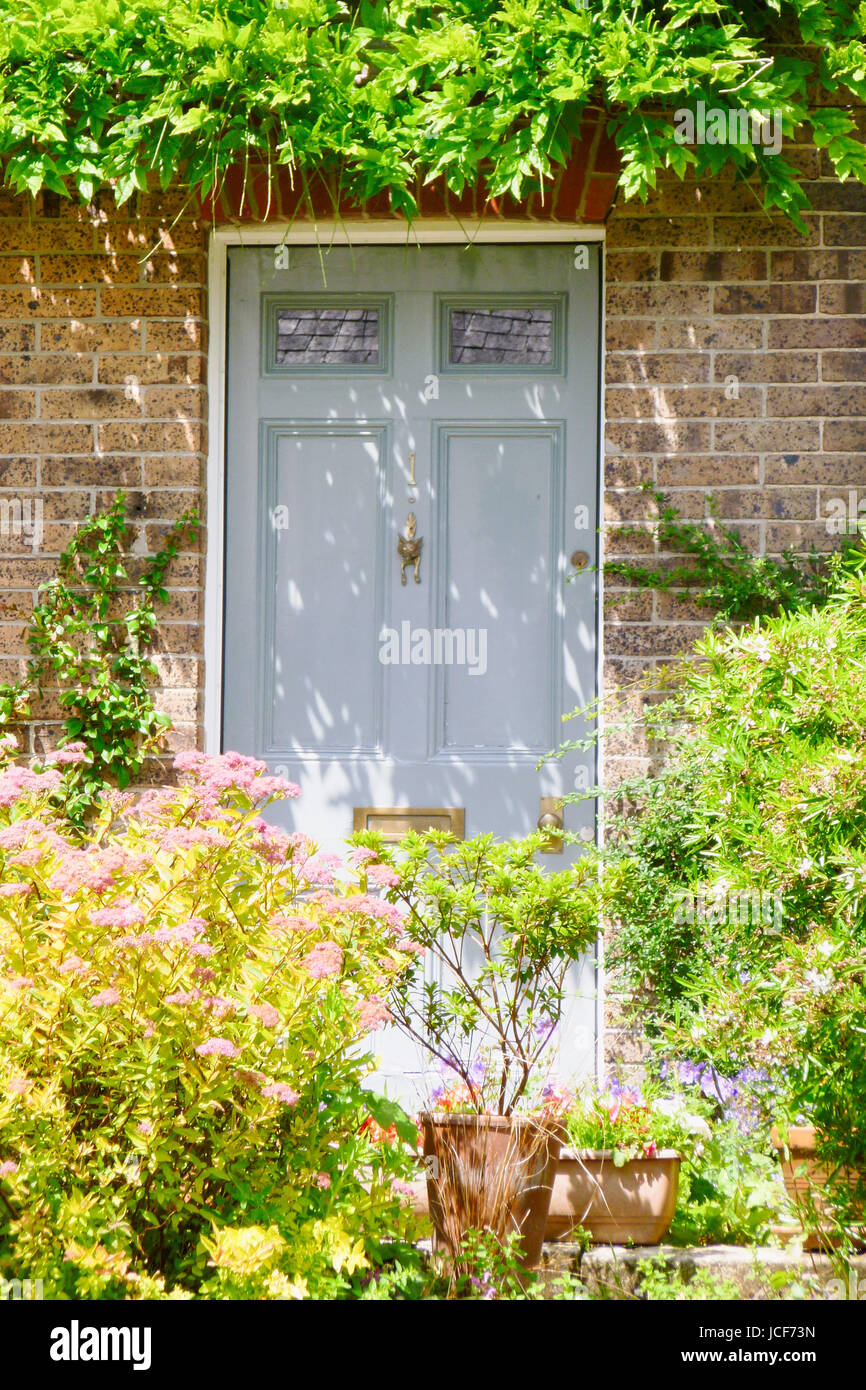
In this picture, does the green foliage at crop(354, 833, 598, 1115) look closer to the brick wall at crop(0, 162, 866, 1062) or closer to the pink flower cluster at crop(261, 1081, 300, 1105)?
the pink flower cluster at crop(261, 1081, 300, 1105)

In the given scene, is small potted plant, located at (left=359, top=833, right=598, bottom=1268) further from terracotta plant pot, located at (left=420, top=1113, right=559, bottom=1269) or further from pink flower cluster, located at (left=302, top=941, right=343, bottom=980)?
pink flower cluster, located at (left=302, top=941, right=343, bottom=980)

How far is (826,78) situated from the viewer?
3264mm

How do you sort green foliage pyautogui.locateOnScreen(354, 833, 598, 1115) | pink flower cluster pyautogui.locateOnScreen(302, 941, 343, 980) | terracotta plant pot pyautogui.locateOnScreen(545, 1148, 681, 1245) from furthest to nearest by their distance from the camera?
terracotta plant pot pyautogui.locateOnScreen(545, 1148, 681, 1245) → green foliage pyautogui.locateOnScreen(354, 833, 598, 1115) → pink flower cluster pyautogui.locateOnScreen(302, 941, 343, 980)

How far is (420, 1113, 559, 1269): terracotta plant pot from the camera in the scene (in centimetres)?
239

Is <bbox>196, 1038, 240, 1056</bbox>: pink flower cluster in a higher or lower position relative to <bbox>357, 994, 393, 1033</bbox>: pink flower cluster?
higher

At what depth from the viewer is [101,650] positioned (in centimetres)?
357

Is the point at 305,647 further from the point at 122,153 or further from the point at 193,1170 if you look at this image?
the point at 193,1170

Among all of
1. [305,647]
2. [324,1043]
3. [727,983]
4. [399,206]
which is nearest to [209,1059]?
[324,1043]

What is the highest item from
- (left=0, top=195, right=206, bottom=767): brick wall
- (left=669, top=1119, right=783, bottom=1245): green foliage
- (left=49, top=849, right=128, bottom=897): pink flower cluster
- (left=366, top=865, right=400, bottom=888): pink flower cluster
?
(left=0, top=195, right=206, bottom=767): brick wall


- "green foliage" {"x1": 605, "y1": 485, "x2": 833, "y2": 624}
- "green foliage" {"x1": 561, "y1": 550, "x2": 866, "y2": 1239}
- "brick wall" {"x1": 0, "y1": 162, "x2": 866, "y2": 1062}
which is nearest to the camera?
"green foliage" {"x1": 561, "y1": 550, "x2": 866, "y2": 1239}

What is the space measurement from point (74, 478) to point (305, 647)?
0.90 meters

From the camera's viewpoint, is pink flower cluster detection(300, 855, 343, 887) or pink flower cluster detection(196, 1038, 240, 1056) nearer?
pink flower cluster detection(196, 1038, 240, 1056)

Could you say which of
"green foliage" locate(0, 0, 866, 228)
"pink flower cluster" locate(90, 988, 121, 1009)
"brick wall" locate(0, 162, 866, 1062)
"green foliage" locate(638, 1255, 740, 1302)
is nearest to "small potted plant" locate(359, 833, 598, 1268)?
"green foliage" locate(638, 1255, 740, 1302)

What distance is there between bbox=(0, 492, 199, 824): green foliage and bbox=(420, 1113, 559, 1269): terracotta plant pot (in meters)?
1.61
